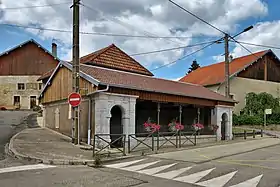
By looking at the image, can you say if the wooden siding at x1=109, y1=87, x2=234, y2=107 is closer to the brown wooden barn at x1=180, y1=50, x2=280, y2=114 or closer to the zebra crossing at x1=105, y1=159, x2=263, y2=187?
the zebra crossing at x1=105, y1=159, x2=263, y2=187

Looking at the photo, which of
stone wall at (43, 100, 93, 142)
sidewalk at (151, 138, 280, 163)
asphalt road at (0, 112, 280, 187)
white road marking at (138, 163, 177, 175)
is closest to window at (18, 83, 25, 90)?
stone wall at (43, 100, 93, 142)

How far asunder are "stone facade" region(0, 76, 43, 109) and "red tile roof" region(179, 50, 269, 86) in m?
21.6

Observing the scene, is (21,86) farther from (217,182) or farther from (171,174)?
(217,182)

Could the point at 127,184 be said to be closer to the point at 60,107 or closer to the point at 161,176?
the point at 161,176

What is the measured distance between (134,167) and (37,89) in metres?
38.4

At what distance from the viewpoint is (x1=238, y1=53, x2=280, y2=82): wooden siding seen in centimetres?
3872

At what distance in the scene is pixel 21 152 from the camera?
38.4ft

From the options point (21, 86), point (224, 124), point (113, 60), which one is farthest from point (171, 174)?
point (21, 86)

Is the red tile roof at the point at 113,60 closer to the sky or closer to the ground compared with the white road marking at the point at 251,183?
closer to the sky

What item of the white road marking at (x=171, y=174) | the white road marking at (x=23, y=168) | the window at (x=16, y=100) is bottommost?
the white road marking at (x=171, y=174)

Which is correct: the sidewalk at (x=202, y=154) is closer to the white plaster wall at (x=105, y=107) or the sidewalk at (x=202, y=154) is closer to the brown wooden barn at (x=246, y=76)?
the white plaster wall at (x=105, y=107)

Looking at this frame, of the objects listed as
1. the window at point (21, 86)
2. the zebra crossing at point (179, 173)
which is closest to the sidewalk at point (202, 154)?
the zebra crossing at point (179, 173)

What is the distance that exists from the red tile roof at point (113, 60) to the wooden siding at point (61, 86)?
16.8 feet

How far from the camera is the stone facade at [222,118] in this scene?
2255 centimetres
